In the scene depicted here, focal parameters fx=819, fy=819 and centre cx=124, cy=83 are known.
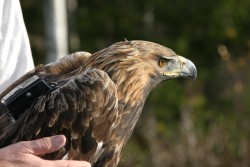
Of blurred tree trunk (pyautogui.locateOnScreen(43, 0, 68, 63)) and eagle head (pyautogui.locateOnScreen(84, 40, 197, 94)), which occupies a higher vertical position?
eagle head (pyautogui.locateOnScreen(84, 40, 197, 94))

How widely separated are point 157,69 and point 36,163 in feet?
3.88

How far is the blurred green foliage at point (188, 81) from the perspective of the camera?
32.6 feet

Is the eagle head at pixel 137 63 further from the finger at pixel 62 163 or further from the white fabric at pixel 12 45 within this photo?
the finger at pixel 62 163

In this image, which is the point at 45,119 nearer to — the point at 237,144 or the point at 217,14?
the point at 237,144

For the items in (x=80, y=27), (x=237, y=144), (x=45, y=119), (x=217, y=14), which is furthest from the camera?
(x=80, y=27)

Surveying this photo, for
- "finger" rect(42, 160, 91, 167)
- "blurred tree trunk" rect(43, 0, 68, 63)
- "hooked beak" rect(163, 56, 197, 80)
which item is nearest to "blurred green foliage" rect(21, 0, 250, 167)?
"blurred tree trunk" rect(43, 0, 68, 63)

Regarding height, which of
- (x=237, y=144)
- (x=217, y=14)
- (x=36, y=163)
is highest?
(x=36, y=163)

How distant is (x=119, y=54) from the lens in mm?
4594

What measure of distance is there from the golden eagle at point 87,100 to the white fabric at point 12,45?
0.37 ft

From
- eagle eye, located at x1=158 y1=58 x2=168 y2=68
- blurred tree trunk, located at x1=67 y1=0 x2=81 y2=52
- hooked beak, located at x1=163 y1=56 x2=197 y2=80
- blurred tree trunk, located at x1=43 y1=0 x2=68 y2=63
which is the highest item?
eagle eye, located at x1=158 y1=58 x2=168 y2=68

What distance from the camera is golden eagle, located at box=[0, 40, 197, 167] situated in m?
4.25

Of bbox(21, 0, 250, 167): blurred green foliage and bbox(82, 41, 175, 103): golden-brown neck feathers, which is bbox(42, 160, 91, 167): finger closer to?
bbox(82, 41, 175, 103): golden-brown neck feathers

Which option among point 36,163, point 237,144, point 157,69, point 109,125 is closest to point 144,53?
point 157,69

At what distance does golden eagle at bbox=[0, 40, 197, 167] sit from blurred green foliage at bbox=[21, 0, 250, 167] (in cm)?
493
